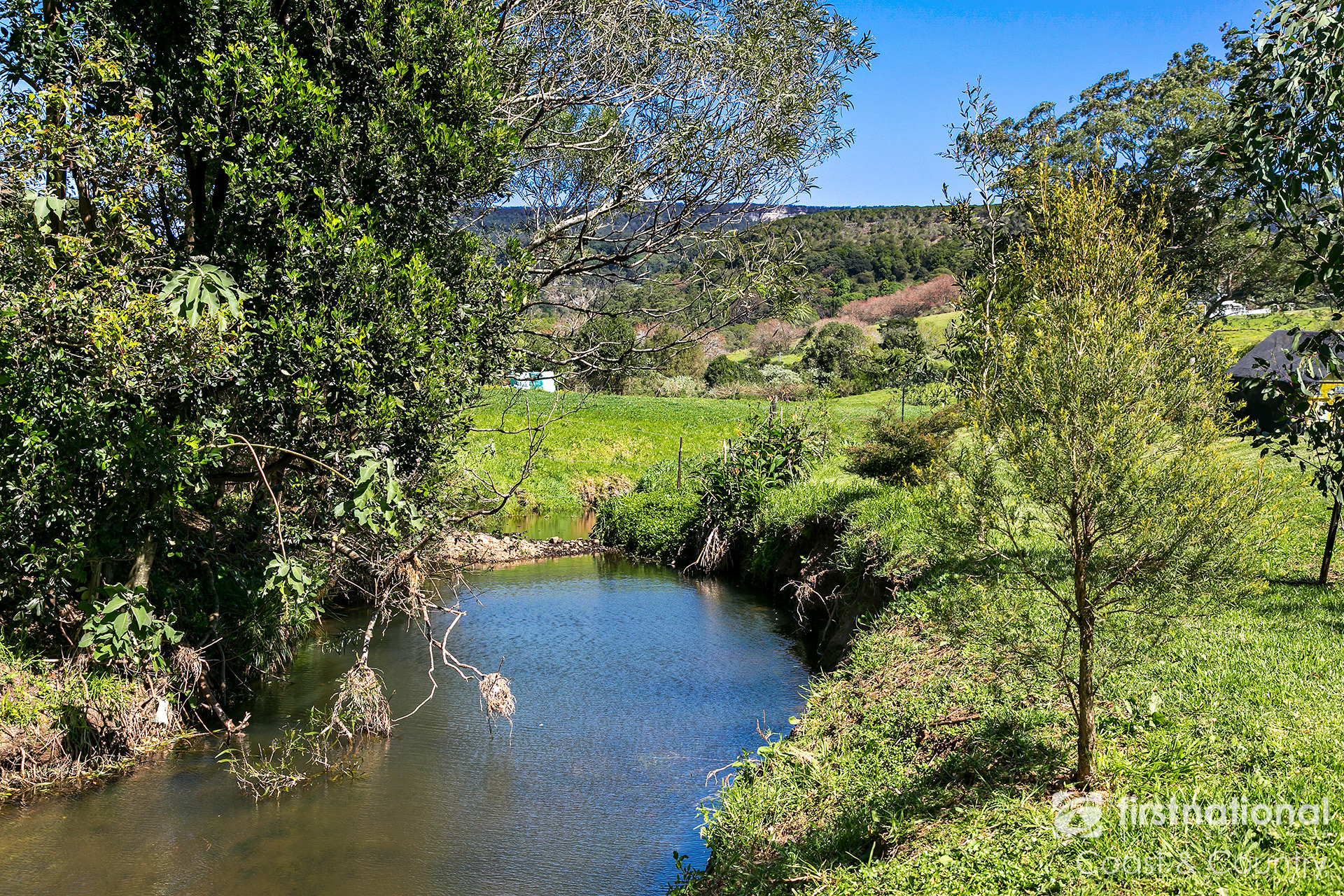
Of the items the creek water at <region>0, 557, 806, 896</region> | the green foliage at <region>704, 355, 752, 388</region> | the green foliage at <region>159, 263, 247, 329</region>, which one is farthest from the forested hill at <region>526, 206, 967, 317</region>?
the green foliage at <region>159, 263, 247, 329</region>

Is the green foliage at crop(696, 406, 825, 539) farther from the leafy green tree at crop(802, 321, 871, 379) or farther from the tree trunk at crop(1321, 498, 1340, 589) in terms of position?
the leafy green tree at crop(802, 321, 871, 379)

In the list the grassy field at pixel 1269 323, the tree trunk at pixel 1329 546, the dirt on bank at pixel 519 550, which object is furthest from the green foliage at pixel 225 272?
the grassy field at pixel 1269 323

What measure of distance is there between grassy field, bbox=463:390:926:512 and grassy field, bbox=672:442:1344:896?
36.6 feet

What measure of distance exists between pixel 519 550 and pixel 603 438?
10.3 meters

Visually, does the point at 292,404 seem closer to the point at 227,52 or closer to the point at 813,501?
the point at 227,52

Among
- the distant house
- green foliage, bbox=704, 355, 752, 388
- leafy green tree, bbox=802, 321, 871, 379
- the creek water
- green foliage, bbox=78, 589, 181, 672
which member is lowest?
the creek water

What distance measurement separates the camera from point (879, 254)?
289 ft

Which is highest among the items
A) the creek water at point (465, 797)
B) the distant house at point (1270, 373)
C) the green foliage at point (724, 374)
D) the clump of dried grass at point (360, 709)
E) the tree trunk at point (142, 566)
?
the green foliage at point (724, 374)

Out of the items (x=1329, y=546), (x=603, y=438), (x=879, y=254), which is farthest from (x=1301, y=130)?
(x=879, y=254)

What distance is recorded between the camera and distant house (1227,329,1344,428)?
4.20m

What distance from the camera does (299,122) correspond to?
701 centimetres

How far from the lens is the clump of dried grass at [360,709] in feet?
26.9

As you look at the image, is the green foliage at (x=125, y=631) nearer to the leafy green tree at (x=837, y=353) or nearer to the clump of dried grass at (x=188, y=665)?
the clump of dried grass at (x=188, y=665)

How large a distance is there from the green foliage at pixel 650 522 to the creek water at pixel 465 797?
593cm
